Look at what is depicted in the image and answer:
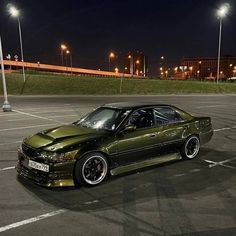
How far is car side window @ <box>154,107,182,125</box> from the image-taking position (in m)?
7.32

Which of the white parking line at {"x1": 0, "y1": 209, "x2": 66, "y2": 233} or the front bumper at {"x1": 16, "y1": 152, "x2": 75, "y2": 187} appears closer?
the white parking line at {"x1": 0, "y1": 209, "x2": 66, "y2": 233}

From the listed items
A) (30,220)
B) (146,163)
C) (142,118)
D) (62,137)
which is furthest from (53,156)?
(142,118)

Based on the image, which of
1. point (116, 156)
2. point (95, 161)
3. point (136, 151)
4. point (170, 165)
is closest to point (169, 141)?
point (170, 165)

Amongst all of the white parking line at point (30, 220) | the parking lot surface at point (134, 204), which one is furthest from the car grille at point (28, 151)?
the white parking line at point (30, 220)

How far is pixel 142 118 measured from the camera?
23.2ft

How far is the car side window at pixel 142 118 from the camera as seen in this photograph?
6.90m

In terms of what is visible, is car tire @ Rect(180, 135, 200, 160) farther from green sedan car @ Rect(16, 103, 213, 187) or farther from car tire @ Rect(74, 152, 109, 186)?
car tire @ Rect(74, 152, 109, 186)

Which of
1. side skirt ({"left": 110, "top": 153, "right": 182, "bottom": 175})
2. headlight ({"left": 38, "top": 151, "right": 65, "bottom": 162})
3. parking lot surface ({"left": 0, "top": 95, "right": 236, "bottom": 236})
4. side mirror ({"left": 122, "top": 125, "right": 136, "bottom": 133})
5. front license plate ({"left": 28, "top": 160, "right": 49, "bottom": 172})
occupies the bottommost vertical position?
parking lot surface ({"left": 0, "top": 95, "right": 236, "bottom": 236})

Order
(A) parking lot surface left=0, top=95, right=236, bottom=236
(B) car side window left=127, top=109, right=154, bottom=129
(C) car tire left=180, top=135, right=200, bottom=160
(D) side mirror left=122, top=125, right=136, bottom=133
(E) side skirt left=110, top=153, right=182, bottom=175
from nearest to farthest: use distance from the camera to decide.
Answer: (A) parking lot surface left=0, top=95, right=236, bottom=236 < (E) side skirt left=110, top=153, right=182, bottom=175 < (D) side mirror left=122, top=125, right=136, bottom=133 < (B) car side window left=127, top=109, right=154, bottom=129 < (C) car tire left=180, top=135, right=200, bottom=160

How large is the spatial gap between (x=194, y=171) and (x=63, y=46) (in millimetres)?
52093

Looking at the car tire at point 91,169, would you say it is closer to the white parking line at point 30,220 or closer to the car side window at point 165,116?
the white parking line at point 30,220

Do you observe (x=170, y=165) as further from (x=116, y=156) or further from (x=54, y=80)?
(x=54, y=80)

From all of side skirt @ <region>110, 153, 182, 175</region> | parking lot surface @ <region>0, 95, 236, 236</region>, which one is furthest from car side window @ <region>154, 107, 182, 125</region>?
parking lot surface @ <region>0, 95, 236, 236</region>

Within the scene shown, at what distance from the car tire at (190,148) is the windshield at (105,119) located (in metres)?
1.90
